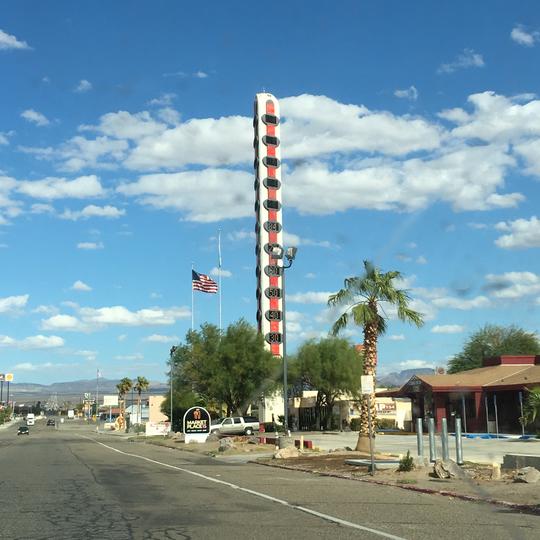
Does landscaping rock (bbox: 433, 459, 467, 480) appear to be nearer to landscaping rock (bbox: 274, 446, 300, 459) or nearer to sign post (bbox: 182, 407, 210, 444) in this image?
A: landscaping rock (bbox: 274, 446, 300, 459)

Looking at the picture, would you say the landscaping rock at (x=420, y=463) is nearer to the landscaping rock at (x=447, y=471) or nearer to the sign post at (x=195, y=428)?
the landscaping rock at (x=447, y=471)

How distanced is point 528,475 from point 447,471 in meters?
2.44

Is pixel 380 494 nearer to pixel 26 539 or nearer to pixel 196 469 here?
pixel 26 539

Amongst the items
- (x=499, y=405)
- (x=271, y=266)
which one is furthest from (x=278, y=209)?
(x=499, y=405)

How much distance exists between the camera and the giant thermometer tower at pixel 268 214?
272ft

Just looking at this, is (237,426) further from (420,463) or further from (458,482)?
(458,482)

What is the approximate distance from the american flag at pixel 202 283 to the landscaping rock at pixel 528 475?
51118 millimetres

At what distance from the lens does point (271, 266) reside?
276ft

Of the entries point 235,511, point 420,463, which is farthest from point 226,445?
point 235,511

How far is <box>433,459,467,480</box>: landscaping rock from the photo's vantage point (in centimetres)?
1889

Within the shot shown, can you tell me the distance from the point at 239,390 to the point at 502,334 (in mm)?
29558

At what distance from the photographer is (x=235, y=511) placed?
1322cm

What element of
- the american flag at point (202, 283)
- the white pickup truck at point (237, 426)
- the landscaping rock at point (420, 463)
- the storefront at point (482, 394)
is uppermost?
the american flag at point (202, 283)

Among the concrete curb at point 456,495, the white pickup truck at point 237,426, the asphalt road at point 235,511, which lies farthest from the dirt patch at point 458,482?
the white pickup truck at point 237,426
